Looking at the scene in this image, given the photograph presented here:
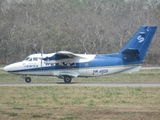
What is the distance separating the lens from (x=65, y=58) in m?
36.8

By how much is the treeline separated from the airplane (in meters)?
29.2

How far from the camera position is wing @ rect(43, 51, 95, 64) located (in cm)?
3634

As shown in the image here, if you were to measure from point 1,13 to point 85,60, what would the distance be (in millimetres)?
43798

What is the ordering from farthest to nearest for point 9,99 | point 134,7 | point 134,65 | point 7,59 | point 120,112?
1. point 134,7
2. point 7,59
3. point 134,65
4. point 9,99
5. point 120,112

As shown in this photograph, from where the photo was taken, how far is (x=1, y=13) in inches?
3078

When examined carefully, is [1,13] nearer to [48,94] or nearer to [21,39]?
[21,39]

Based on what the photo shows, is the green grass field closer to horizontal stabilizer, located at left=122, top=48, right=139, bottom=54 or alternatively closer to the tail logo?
horizontal stabilizer, located at left=122, top=48, right=139, bottom=54

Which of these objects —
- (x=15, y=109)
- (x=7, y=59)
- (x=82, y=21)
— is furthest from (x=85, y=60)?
(x=82, y=21)

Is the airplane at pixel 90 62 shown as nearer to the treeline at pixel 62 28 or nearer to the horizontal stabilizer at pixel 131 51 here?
the horizontal stabilizer at pixel 131 51

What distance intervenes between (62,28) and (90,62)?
122 feet

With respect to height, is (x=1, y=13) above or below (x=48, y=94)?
above

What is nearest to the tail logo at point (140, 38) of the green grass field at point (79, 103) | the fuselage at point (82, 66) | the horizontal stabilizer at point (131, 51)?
the horizontal stabilizer at point (131, 51)

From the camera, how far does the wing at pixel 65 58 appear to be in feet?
119

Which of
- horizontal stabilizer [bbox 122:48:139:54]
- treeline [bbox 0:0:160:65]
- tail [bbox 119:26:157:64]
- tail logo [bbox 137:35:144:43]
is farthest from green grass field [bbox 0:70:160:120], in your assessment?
treeline [bbox 0:0:160:65]
